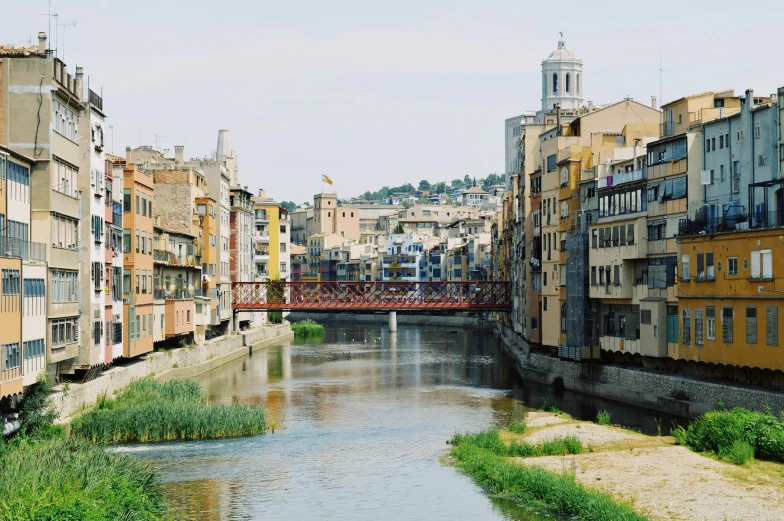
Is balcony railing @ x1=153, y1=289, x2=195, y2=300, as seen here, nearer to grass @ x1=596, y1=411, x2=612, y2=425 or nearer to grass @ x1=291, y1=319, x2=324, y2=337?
grass @ x1=596, y1=411, x2=612, y2=425

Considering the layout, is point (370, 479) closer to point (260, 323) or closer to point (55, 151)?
point (55, 151)

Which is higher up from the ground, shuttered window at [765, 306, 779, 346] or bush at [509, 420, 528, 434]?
shuttered window at [765, 306, 779, 346]

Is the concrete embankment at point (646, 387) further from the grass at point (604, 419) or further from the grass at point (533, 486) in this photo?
the grass at point (533, 486)

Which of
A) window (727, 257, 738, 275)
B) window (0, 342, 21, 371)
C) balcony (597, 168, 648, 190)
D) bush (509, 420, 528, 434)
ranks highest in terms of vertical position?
balcony (597, 168, 648, 190)

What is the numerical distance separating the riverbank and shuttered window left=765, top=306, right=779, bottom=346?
17.7ft

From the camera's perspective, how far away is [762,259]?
43500 mm

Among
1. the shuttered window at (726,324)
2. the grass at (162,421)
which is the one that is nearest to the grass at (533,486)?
the grass at (162,421)

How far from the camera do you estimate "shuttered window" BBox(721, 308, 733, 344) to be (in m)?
45.7

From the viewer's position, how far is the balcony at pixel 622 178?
55500mm

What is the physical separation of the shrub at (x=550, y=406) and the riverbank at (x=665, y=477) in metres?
7.11

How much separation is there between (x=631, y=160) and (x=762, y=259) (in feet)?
49.8

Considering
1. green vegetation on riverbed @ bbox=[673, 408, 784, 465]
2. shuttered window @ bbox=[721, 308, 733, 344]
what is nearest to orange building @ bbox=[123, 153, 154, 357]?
shuttered window @ bbox=[721, 308, 733, 344]

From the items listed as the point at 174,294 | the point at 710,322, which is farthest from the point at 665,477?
the point at 174,294

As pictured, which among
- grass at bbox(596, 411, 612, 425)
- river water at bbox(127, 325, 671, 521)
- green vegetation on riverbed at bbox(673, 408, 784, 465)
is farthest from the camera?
grass at bbox(596, 411, 612, 425)
